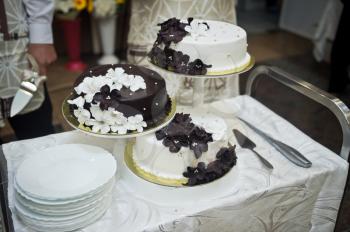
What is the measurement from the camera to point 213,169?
81 cm

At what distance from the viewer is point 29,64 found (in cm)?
131

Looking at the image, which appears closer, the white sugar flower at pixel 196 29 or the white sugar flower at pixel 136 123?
the white sugar flower at pixel 136 123

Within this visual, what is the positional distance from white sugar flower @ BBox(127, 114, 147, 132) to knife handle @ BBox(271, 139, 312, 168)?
1.32 feet

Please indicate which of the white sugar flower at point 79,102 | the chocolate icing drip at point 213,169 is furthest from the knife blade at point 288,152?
the white sugar flower at point 79,102

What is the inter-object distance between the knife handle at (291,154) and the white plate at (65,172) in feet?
1.45

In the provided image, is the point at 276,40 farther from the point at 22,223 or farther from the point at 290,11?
the point at 22,223

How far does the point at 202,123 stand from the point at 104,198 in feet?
0.96

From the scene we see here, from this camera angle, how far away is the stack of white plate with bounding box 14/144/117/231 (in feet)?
2.27

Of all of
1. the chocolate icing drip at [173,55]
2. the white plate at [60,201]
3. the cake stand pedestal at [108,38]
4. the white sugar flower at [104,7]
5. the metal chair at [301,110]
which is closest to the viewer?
the white plate at [60,201]

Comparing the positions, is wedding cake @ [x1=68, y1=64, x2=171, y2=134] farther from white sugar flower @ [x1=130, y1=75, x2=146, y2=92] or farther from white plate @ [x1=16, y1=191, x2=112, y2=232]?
white plate @ [x1=16, y1=191, x2=112, y2=232]

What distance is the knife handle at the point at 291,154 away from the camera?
93 cm

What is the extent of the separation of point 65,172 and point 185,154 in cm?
25

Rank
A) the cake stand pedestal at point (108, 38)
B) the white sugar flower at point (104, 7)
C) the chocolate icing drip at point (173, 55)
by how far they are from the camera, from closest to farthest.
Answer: the chocolate icing drip at point (173, 55) → the white sugar flower at point (104, 7) → the cake stand pedestal at point (108, 38)

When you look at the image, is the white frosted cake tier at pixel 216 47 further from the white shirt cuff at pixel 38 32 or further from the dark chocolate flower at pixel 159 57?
the white shirt cuff at pixel 38 32
